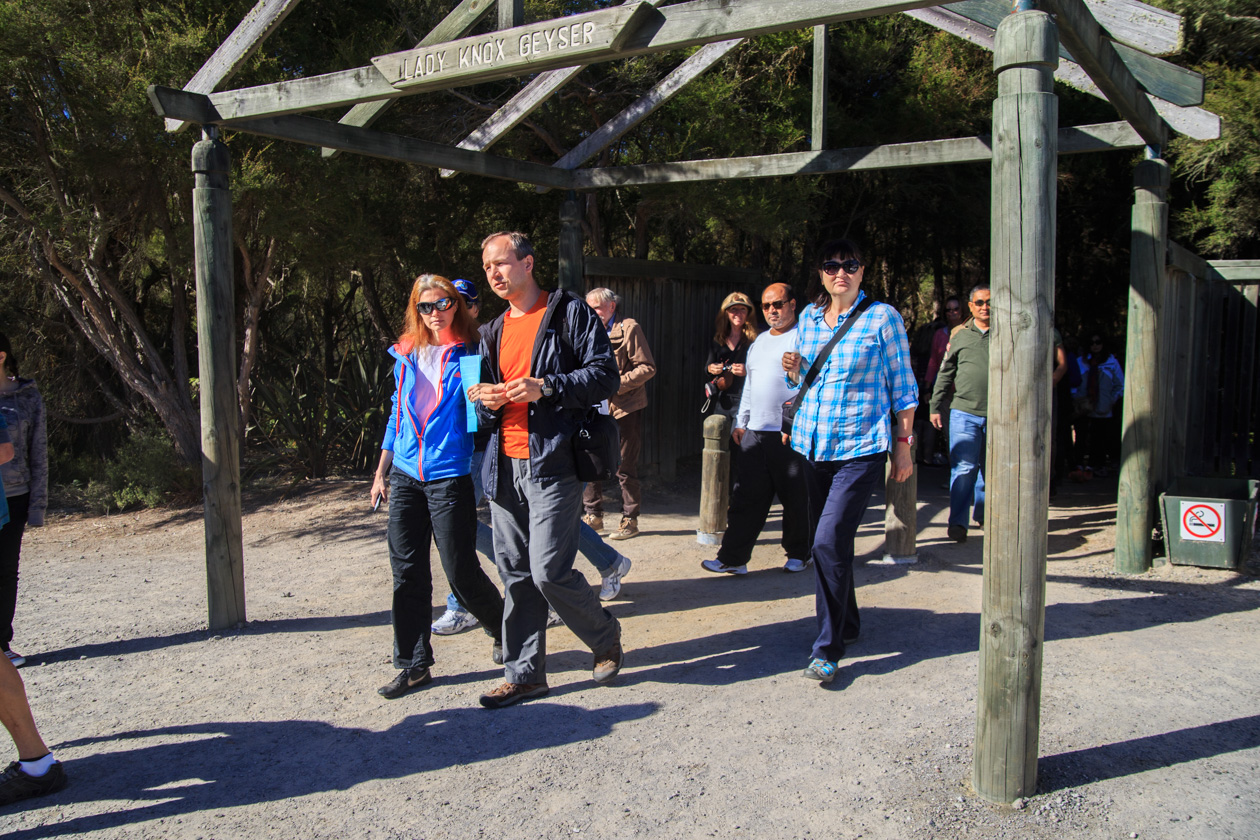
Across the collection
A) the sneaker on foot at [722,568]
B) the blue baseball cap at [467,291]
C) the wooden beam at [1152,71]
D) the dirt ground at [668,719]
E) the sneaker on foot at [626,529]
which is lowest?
the dirt ground at [668,719]

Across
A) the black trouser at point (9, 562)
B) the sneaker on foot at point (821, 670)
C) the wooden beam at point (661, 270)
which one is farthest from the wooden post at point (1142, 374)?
the black trouser at point (9, 562)

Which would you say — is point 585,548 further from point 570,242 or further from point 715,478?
point 570,242

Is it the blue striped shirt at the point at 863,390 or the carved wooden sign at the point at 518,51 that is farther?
the blue striped shirt at the point at 863,390

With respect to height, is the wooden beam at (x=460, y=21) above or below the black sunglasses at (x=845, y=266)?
above

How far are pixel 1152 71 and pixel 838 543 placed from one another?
10.6 ft

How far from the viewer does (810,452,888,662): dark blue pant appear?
3920 millimetres

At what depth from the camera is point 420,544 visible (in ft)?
12.9

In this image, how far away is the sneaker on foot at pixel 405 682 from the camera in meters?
3.90

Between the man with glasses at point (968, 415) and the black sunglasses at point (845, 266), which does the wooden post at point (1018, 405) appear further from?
the man with glasses at point (968, 415)

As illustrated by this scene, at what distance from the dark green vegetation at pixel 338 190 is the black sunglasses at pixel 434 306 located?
3.84m

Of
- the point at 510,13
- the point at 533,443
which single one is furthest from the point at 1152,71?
the point at 533,443

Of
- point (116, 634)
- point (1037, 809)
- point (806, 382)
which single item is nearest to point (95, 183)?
point (116, 634)

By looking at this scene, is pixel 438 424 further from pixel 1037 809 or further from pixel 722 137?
pixel 722 137

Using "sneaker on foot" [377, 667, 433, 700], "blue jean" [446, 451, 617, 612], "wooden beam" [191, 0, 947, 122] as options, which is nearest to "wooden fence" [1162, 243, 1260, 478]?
"blue jean" [446, 451, 617, 612]
